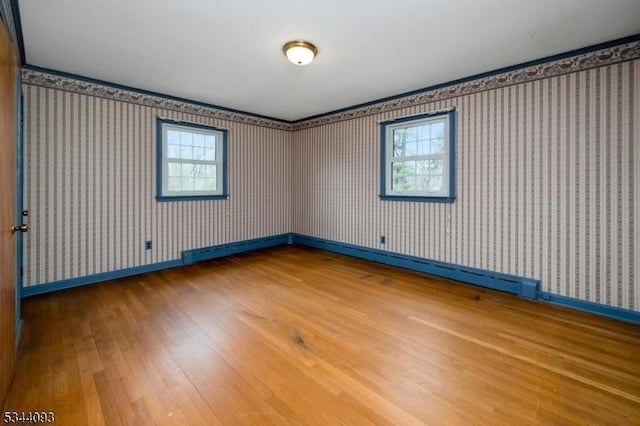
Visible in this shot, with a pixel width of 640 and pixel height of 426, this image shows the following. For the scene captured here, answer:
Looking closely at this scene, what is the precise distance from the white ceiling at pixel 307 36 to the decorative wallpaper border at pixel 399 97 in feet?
0.45

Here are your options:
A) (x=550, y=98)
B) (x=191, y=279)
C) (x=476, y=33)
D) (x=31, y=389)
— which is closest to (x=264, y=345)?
(x=31, y=389)

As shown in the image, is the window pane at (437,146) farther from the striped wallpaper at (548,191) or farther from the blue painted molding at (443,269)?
the blue painted molding at (443,269)

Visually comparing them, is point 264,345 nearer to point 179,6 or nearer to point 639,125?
point 179,6

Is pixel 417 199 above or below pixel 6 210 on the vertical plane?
above

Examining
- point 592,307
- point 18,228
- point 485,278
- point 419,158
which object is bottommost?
point 592,307

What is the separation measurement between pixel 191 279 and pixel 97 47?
2697 mm

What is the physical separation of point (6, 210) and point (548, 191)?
14.5 ft

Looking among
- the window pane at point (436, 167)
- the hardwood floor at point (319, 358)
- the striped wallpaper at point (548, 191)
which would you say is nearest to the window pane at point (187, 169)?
the hardwood floor at point (319, 358)

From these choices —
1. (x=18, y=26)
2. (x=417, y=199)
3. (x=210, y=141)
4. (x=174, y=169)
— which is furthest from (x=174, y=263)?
(x=417, y=199)

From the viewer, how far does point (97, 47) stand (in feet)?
9.24

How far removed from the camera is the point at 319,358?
2051mm

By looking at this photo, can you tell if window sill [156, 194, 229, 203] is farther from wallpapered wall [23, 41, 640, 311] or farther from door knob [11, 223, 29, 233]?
door knob [11, 223, 29, 233]

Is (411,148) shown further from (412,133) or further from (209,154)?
(209,154)

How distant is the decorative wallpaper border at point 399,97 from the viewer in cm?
278
